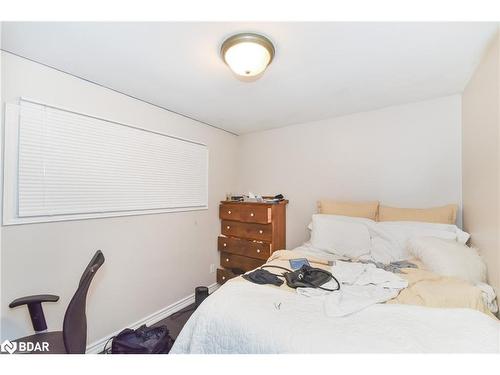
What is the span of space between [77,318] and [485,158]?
263 cm

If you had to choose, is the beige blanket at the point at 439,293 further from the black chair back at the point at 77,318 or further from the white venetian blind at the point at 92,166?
the white venetian blind at the point at 92,166

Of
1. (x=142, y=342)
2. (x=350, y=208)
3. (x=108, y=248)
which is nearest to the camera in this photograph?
(x=142, y=342)

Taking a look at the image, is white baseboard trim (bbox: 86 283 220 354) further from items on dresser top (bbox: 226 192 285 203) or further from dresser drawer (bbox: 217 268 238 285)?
items on dresser top (bbox: 226 192 285 203)

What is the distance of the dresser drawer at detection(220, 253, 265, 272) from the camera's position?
2855 mm

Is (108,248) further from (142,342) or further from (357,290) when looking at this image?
(357,290)

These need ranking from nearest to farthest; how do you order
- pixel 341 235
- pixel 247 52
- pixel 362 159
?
pixel 247 52 → pixel 341 235 → pixel 362 159

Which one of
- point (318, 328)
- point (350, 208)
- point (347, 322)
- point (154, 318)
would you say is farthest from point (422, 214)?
point (154, 318)

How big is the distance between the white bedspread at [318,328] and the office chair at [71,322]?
1.68 ft

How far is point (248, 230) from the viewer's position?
→ 9.50 ft

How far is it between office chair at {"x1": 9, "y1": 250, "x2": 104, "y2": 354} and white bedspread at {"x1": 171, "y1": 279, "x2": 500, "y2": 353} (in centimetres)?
51

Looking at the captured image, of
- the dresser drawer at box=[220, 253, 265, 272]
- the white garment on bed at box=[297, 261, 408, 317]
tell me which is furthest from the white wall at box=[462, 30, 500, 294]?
Result: the dresser drawer at box=[220, 253, 265, 272]

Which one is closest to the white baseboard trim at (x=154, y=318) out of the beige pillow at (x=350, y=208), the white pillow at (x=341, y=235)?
the white pillow at (x=341, y=235)
